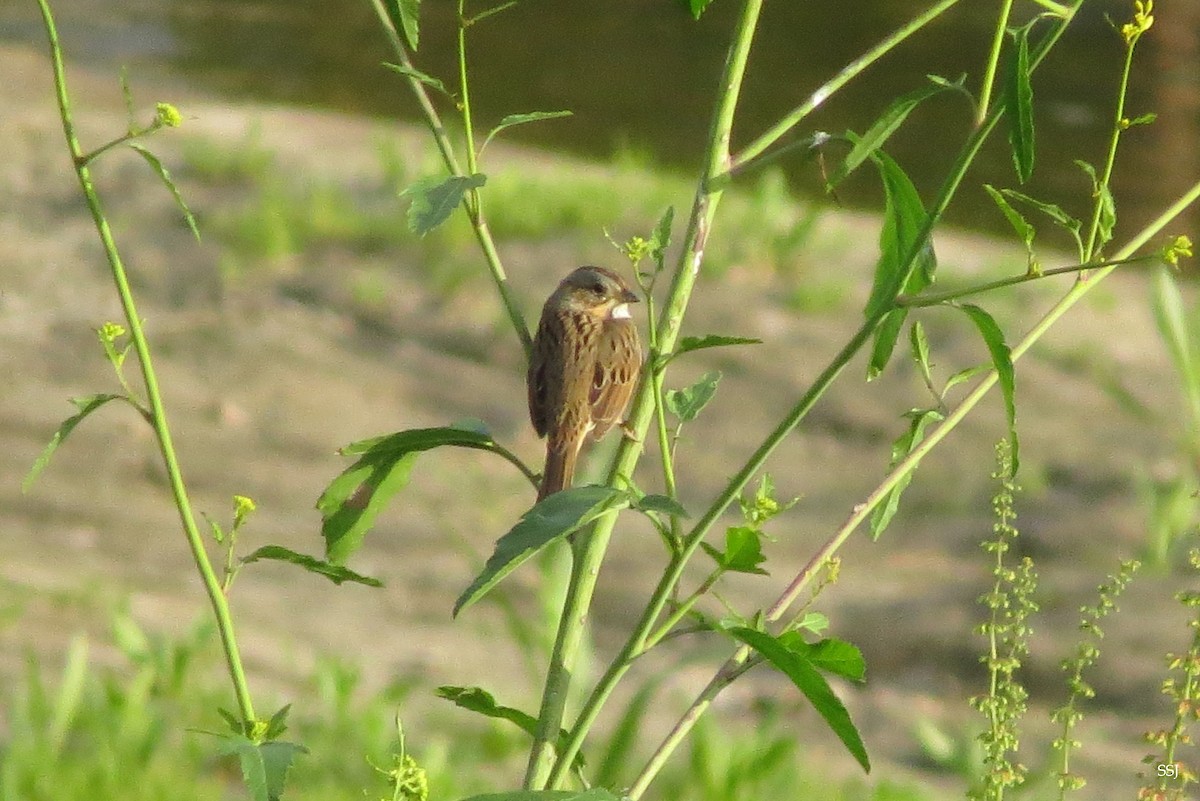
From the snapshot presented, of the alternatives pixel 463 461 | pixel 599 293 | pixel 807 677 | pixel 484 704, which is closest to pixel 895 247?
pixel 807 677

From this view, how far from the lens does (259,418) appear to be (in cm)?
691

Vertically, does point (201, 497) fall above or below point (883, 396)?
below

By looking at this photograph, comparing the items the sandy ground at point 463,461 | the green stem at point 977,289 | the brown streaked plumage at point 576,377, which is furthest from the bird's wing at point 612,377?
the green stem at point 977,289

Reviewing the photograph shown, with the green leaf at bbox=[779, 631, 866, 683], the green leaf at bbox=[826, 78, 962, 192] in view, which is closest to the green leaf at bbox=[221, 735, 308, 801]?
the green leaf at bbox=[779, 631, 866, 683]

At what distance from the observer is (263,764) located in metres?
1.74

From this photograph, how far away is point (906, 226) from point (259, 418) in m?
5.21

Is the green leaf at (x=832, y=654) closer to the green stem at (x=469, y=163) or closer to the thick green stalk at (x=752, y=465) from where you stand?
the thick green stalk at (x=752, y=465)

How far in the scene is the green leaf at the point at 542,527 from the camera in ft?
5.21

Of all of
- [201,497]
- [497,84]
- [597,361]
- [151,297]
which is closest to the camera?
[597,361]

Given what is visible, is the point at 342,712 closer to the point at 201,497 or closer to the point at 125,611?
the point at 125,611

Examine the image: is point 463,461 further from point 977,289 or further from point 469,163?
point 977,289

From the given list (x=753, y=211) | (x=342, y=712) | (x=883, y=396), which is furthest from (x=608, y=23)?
(x=342, y=712)

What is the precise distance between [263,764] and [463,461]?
5.12 meters

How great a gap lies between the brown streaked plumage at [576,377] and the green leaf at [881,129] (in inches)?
67.9
